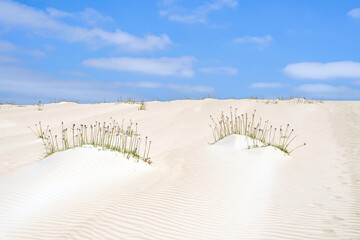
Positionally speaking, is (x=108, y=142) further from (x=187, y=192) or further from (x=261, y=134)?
(x=261, y=134)

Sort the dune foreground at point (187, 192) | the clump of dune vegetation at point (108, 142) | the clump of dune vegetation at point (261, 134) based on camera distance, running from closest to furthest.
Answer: the dune foreground at point (187, 192), the clump of dune vegetation at point (108, 142), the clump of dune vegetation at point (261, 134)

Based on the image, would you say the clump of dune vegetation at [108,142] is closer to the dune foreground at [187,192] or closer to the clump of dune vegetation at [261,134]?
the dune foreground at [187,192]

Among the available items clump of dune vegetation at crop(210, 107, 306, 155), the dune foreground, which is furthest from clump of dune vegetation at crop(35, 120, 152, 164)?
clump of dune vegetation at crop(210, 107, 306, 155)

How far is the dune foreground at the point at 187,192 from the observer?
3930 millimetres

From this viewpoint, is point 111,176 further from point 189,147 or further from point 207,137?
point 207,137

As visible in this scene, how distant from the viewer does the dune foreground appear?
3.93 metres

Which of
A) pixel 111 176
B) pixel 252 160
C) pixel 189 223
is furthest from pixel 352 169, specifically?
pixel 111 176

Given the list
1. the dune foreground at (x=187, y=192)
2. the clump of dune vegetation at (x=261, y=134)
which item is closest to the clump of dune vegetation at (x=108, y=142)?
the dune foreground at (x=187, y=192)

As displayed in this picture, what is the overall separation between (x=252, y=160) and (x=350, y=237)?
4049 mm

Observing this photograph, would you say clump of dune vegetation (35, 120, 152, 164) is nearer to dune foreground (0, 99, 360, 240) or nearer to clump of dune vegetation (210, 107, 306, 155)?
dune foreground (0, 99, 360, 240)

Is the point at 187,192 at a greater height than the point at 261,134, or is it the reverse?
the point at 261,134

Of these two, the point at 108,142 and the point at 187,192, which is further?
the point at 108,142

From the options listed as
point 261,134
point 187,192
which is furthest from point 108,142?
point 261,134

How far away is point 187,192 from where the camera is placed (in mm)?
5293
